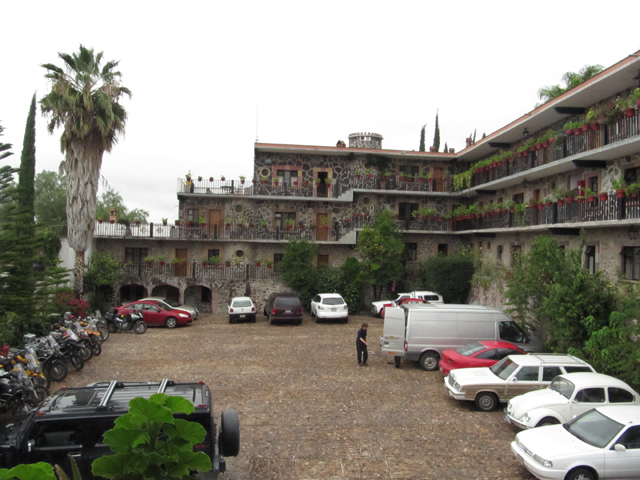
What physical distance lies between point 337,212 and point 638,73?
60.8 feet

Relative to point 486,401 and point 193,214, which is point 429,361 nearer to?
point 486,401

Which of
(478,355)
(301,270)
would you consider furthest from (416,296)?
(478,355)

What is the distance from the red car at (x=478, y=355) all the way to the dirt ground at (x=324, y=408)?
0.75 metres

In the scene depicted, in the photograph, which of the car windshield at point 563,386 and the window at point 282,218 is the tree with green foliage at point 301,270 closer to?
the window at point 282,218

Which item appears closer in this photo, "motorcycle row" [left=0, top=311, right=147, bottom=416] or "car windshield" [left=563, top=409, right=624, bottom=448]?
"car windshield" [left=563, top=409, right=624, bottom=448]

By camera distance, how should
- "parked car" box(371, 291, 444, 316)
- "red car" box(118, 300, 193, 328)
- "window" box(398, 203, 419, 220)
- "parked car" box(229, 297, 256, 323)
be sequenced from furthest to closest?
"window" box(398, 203, 419, 220), "parked car" box(371, 291, 444, 316), "parked car" box(229, 297, 256, 323), "red car" box(118, 300, 193, 328)

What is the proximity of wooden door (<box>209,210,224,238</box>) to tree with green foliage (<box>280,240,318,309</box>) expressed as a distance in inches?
185

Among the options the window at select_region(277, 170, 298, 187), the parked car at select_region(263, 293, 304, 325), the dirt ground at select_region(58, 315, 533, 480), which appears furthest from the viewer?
the window at select_region(277, 170, 298, 187)

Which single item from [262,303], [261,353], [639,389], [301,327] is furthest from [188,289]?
[639,389]

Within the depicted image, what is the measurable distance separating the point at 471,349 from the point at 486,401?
2.39 metres

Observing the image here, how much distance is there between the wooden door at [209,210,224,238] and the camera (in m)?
30.1

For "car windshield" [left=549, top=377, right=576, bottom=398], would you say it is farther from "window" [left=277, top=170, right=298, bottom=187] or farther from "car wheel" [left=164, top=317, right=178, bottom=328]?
"window" [left=277, top=170, right=298, bottom=187]

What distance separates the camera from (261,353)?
1738cm

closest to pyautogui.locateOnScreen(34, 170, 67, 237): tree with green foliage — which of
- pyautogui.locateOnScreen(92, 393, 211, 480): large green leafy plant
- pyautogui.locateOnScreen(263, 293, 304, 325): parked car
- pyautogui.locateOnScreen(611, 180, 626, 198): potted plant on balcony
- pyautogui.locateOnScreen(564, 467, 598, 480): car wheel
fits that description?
pyautogui.locateOnScreen(263, 293, 304, 325): parked car
